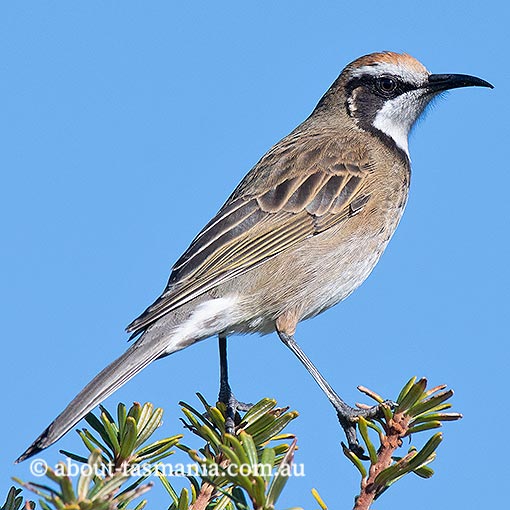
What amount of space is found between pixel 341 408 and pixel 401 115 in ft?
10.8

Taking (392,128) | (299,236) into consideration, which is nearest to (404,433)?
(299,236)

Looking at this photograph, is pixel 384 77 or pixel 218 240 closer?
pixel 218 240

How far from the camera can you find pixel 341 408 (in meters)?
5.89

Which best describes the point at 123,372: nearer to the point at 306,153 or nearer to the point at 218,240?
the point at 218,240

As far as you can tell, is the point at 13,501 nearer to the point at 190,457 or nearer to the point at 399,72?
the point at 190,457

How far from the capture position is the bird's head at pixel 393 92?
7.89m

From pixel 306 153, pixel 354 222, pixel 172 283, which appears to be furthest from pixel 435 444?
pixel 306 153

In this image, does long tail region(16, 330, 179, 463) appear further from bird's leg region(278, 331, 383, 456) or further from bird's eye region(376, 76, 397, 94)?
bird's eye region(376, 76, 397, 94)

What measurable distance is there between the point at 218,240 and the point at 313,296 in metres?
0.87

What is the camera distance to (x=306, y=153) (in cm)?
733

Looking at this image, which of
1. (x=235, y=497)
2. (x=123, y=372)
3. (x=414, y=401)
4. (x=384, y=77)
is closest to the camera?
(x=235, y=497)

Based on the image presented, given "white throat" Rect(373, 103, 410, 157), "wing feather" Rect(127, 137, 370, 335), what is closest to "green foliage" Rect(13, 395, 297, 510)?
"wing feather" Rect(127, 137, 370, 335)

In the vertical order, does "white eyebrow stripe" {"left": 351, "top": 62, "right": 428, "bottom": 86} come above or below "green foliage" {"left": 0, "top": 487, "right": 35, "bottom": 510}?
above

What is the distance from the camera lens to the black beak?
767 cm
